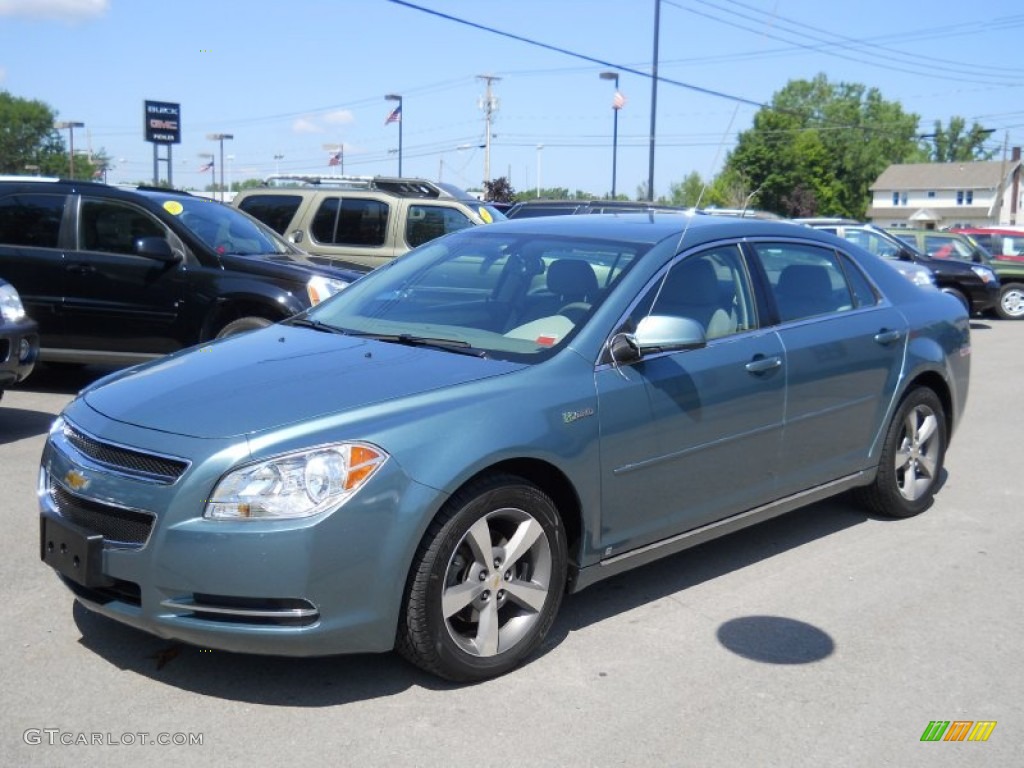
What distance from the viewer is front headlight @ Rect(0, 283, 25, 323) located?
751cm

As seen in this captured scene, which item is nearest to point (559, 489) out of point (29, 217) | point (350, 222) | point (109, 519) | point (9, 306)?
point (109, 519)

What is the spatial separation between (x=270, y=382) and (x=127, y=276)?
5.90m

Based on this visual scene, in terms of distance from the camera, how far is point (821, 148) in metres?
96.8

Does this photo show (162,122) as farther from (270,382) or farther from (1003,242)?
(270,382)

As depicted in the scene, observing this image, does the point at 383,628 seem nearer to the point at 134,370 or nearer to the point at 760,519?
the point at 134,370

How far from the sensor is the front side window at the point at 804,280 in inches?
208

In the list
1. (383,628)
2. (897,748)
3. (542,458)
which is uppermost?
(542,458)

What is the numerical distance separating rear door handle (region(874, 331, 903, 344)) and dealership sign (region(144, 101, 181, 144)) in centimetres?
4286

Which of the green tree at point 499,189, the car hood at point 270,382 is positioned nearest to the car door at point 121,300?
the car hood at point 270,382

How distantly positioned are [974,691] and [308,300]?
6.33 meters

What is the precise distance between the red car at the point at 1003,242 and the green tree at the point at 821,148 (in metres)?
51.3

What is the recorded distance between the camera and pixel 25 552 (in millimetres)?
5168

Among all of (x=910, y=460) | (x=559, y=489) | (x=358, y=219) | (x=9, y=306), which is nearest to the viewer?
(x=559, y=489)

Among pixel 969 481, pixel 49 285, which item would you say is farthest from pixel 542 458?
pixel 49 285
